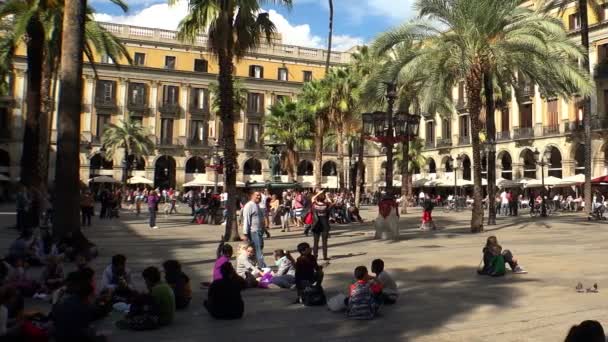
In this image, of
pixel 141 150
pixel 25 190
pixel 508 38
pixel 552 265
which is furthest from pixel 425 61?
pixel 141 150

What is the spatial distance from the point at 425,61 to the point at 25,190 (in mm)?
14507

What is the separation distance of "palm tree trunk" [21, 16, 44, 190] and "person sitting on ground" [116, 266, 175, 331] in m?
14.9

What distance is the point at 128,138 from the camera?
50.0 m

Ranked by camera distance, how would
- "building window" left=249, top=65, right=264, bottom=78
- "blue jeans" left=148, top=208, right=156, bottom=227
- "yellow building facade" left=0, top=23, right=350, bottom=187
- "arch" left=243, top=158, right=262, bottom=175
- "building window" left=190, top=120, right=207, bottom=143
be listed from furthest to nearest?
"arch" left=243, top=158, right=262, bottom=175 < "building window" left=249, top=65, right=264, bottom=78 < "building window" left=190, top=120, right=207, bottom=143 < "yellow building facade" left=0, top=23, right=350, bottom=187 < "blue jeans" left=148, top=208, right=156, bottom=227

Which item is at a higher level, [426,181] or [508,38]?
[508,38]

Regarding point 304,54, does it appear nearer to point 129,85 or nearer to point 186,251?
point 129,85

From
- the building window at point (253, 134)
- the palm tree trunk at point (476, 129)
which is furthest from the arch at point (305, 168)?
the palm tree trunk at point (476, 129)

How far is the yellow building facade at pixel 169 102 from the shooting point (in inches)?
2035

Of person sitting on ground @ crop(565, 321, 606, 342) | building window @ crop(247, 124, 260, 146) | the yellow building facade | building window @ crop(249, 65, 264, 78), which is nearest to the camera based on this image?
person sitting on ground @ crop(565, 321, 606, 342)

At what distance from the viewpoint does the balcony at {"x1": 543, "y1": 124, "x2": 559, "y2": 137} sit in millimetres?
42344

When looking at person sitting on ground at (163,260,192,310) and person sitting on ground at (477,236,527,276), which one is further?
person sitting on ground at (477,236,527,276)

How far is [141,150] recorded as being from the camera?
51.2 m

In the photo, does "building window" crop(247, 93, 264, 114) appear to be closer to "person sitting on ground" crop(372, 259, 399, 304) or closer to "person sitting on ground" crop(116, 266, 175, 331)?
"person sitting on ground" crop(372, 259, 399, 304)

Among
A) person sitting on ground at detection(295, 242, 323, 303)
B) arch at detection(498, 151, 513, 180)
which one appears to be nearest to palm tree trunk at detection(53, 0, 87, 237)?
person sitting on ground at detection(295, 242, 323, 303)
